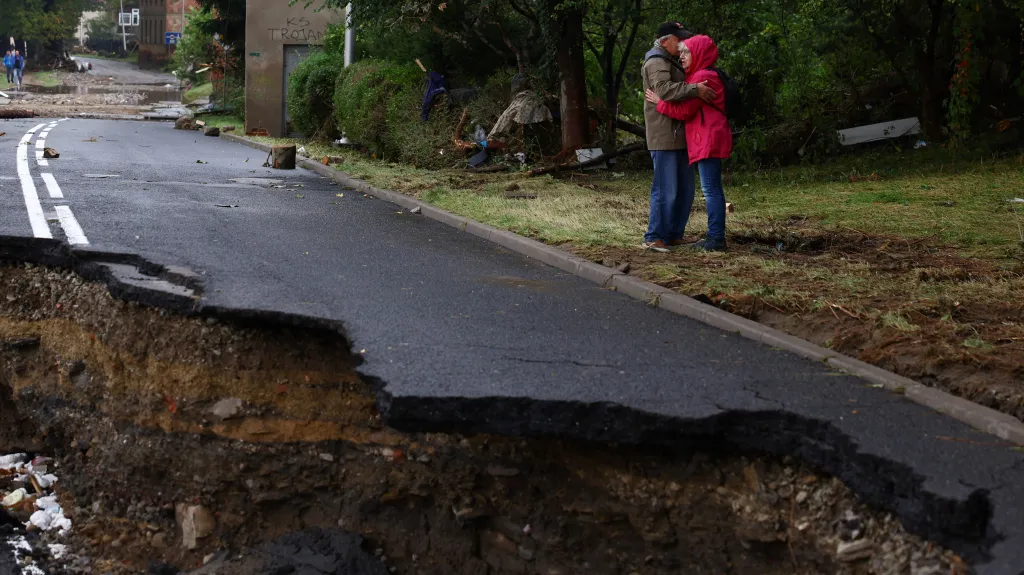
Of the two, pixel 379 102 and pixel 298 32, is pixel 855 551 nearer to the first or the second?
pixel 379 102

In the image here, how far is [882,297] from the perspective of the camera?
20.3ft

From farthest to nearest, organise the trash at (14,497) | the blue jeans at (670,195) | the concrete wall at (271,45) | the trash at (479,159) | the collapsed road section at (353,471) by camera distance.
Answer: the concrete wall at (271,45) < the trash at (479,159) < the blue jeans at (670,195) < the trash at (14,497) < the collapsed road section at (353,471)

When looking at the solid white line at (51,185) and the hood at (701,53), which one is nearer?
the hood at (701,53)

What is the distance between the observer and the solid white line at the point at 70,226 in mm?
7420

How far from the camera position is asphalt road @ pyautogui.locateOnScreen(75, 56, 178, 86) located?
6519 cm

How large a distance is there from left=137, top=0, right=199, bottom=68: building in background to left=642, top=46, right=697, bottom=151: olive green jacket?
7658 cm

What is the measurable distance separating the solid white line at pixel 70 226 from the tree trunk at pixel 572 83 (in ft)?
26.6

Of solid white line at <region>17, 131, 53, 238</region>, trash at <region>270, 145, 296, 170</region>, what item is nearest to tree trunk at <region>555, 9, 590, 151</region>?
trash at <region>270, 145, 296, 170</region>

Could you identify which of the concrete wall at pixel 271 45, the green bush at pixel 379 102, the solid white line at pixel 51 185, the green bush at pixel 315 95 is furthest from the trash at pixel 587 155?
the concrete wall at pixel 271 45

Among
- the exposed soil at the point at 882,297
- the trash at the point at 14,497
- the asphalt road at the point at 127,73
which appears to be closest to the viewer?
the exposed soil at the point at 882,297

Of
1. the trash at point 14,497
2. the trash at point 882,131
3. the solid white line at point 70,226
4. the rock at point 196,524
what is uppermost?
the trash at point 882,131

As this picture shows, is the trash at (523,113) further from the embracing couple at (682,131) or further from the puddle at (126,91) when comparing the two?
the puddle at (126,91)

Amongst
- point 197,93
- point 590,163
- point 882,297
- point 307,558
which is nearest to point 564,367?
point 307,558

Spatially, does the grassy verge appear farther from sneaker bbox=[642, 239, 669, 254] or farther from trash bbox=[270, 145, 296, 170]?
trash bbox=[270, 145, 296, 170]
